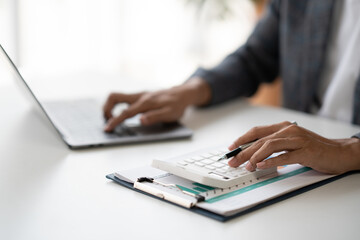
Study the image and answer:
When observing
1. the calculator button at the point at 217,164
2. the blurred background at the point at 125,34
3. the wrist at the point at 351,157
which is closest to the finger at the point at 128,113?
the calculator button at the point at 217,164

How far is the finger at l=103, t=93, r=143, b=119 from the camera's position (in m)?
1.16

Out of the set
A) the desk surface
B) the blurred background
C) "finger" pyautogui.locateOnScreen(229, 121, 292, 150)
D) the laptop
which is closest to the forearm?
the laptop

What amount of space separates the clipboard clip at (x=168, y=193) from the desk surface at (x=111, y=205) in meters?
0.01

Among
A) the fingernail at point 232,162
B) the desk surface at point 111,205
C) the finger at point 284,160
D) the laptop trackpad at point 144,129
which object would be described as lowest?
the desk surface at point 111,205

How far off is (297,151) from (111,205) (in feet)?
0.98

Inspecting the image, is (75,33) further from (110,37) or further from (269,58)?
(269,58)

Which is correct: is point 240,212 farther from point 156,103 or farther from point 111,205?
point 156,103

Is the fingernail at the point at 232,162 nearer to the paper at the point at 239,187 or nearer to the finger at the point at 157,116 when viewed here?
the paper at the point at 239,187

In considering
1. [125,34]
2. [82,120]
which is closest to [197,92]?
[82,120]

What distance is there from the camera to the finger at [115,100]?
1156 millimetres

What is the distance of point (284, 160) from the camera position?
764 mm

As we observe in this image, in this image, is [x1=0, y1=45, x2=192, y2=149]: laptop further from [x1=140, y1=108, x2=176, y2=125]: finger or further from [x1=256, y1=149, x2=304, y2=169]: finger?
[x1=256, y1=149, x2=304, y2=169]: finger

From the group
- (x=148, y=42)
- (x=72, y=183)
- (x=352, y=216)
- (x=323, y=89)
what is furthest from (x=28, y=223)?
(x=148, y=42)

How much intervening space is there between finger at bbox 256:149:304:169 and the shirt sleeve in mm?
539
